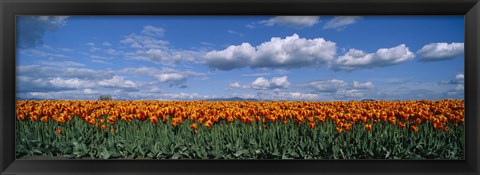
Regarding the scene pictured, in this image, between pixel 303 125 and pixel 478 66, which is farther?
pixel 303 125

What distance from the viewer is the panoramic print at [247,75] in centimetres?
290

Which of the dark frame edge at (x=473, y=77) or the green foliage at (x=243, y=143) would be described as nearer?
the dark frame edge at (x=473, y=77)

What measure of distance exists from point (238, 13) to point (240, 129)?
2.71 feet

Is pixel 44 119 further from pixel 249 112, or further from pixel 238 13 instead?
pixel 238 13

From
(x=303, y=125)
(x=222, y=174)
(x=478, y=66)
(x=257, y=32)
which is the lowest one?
(x=222, y=174)

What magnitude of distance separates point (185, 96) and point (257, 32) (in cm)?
66

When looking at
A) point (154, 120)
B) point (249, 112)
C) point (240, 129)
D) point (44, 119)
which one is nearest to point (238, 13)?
point (249, 112)

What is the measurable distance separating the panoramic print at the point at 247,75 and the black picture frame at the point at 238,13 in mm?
68

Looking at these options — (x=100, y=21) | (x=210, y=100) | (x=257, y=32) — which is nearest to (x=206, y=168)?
(x=210, y=100)

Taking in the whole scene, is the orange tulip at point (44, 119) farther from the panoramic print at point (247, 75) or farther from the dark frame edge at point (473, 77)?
the dark frame edge at point (473, 77)

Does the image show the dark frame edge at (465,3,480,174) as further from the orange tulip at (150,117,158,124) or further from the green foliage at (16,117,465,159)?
the orange tulip at (150,117,158,124)

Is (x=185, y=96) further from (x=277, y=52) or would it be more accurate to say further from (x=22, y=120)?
(x=22, y=120)

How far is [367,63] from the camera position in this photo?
2918 mm
